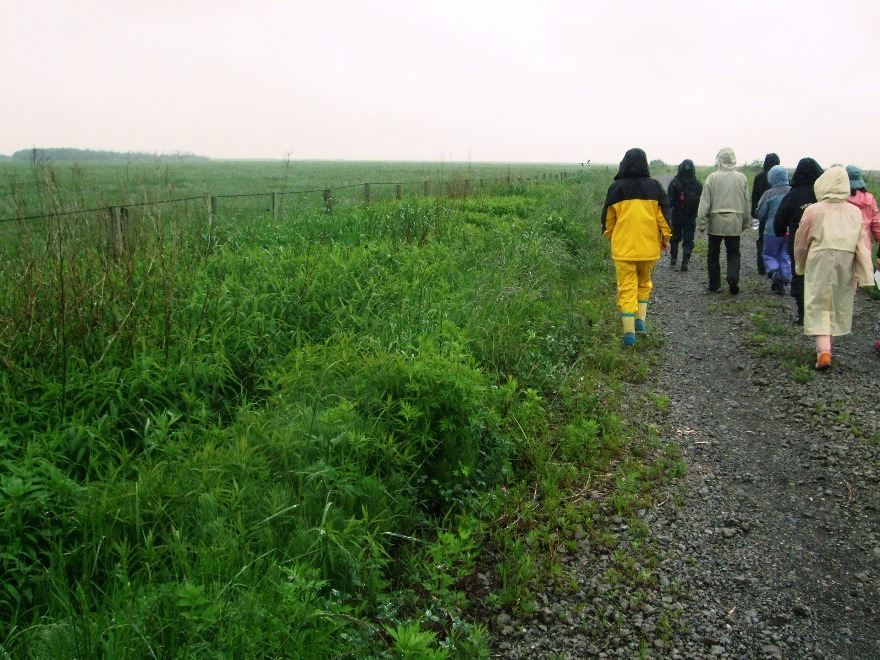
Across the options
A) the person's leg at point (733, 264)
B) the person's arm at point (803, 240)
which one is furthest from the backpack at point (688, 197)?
the person's arm at point (803, 240)

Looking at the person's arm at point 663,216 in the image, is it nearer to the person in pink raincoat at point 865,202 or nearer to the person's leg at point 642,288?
the person's leg at point 642,288

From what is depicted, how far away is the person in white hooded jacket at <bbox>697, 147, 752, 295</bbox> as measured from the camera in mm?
10219

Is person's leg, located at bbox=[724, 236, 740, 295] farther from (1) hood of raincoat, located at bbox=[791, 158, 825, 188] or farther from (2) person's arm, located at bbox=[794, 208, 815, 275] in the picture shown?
(2) person's arm, located at bbox=[794, 208, 815, 275]

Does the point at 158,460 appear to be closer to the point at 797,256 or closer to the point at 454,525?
the point at 454,525

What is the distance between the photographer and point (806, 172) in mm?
8750

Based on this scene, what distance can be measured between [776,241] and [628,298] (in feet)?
12.9

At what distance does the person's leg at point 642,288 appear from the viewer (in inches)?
321

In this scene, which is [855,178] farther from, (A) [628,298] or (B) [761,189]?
(B) [761,189]

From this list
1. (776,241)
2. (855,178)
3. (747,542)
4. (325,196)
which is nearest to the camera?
(747,542)

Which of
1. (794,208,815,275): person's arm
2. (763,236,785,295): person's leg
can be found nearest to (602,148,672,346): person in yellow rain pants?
(794,208,815,275): person's arm

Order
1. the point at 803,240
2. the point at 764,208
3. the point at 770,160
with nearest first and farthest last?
1. the point at 803,240
2. the point at 764,208
3. the point at 770,160

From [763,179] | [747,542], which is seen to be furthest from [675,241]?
[747,542]

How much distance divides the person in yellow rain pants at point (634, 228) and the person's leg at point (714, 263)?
2.87 metres

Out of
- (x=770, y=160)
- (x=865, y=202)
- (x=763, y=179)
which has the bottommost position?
(x=865, y=202)
